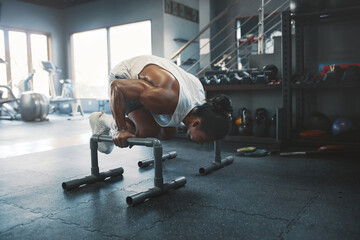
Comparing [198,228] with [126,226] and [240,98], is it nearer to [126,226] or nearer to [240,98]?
[126,226]

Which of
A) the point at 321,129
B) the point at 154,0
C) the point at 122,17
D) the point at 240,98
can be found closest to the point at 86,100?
the point at 122,17

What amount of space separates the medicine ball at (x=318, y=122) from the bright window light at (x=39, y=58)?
812 cm

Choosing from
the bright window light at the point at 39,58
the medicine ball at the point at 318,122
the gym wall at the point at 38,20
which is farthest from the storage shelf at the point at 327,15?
the gym wall at the point at 38,20

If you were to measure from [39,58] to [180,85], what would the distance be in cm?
889

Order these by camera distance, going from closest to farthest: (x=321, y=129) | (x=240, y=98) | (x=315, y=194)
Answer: (x=315, y=194), (x=321, y=129), (x=240, y=98)

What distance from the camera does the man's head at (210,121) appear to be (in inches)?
66.6

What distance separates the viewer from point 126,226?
1314mm

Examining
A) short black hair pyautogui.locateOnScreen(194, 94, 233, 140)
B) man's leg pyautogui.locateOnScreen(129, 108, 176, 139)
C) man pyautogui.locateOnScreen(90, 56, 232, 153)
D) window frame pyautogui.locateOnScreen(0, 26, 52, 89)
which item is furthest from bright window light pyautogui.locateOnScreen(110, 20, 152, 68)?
short black hair pyautogui.locateOnScreen(194, 94, 233, 140)

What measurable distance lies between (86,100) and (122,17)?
2687mm

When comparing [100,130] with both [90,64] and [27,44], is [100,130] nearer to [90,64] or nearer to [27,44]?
[90,64]

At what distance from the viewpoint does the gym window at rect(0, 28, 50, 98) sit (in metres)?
8.51

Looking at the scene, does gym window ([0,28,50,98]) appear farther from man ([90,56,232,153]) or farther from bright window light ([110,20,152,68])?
man ([90,56,232,153])

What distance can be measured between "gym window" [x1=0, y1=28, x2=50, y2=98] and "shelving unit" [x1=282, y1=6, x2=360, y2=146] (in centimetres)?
691

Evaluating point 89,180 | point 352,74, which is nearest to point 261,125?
point 352,74
